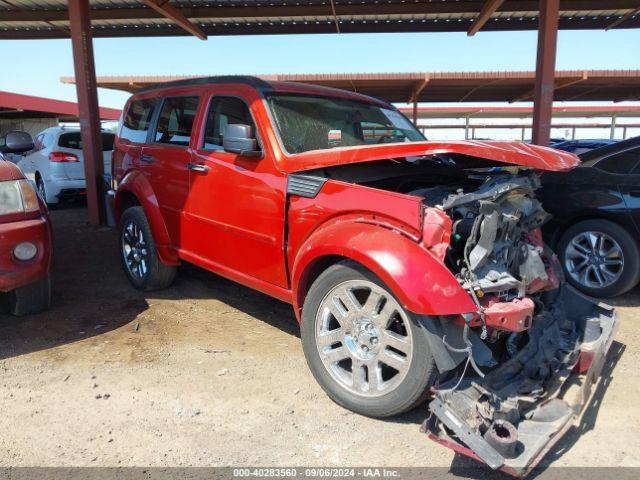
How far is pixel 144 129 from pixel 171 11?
5.22 m

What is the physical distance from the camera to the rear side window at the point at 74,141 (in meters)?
9.70

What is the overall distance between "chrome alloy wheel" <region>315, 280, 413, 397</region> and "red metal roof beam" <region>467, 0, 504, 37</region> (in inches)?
288

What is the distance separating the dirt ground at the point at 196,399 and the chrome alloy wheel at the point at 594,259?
301 mm

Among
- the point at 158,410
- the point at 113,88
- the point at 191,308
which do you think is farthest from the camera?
the point at 113,88

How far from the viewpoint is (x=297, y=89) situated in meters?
4.15

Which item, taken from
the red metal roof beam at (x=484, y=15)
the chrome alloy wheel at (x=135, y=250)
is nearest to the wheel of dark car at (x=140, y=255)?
the chrome alloy wheel at (x=135, y=250)

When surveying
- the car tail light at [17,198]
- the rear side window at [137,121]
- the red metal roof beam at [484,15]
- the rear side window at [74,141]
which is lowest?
the car tail light at [17,198]

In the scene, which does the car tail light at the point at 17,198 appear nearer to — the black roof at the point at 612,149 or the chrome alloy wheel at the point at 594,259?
the chrome alloy wheel at the point at 594,259

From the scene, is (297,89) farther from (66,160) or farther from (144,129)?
(66,160)

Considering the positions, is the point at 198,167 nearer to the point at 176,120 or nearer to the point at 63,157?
the point at 176,120

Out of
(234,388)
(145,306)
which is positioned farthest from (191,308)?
(234,388)

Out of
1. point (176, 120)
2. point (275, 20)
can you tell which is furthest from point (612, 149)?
point (275, 20)

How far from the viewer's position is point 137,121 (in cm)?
531

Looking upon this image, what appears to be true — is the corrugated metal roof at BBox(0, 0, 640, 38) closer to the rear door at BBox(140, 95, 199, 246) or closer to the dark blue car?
the dark blue car
